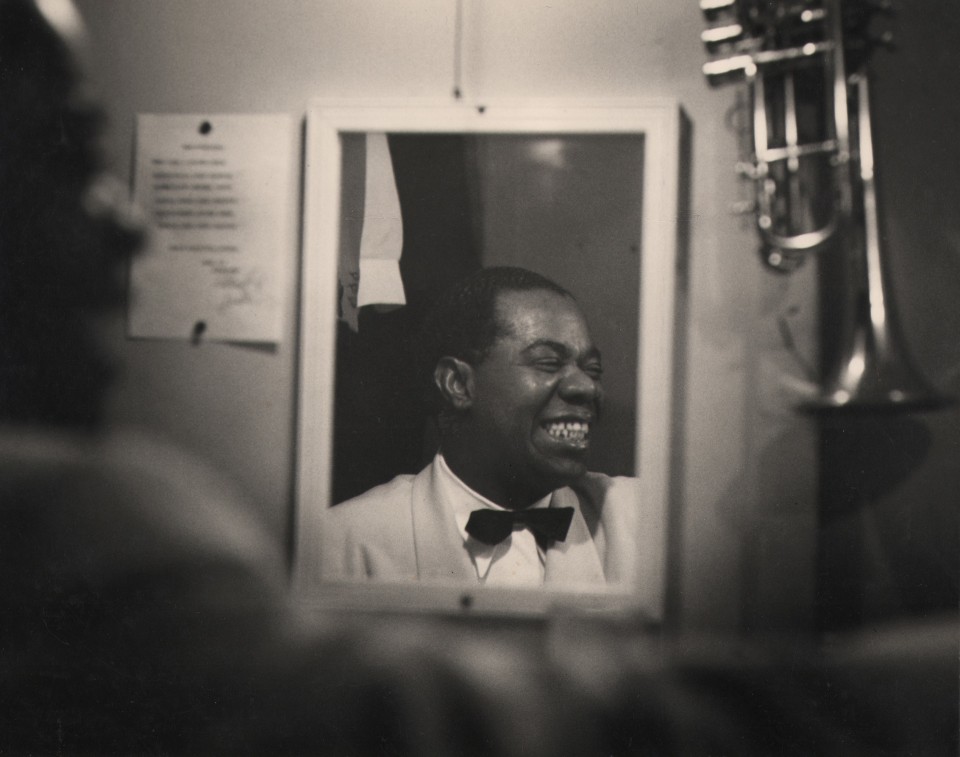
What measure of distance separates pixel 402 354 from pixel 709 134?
0.38 m

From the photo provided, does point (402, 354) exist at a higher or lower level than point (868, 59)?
lower

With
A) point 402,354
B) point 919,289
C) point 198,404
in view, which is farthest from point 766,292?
point 198,404

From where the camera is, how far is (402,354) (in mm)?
959

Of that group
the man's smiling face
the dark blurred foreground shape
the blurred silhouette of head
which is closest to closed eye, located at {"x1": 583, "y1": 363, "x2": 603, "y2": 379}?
the man's smiling face

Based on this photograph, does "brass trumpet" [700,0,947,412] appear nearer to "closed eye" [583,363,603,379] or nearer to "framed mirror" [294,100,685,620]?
"framed mirror" [294,100,685,620]

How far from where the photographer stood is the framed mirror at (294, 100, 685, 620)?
3.05ft

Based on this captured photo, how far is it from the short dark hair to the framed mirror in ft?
0.04

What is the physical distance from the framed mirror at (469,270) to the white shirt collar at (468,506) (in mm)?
17

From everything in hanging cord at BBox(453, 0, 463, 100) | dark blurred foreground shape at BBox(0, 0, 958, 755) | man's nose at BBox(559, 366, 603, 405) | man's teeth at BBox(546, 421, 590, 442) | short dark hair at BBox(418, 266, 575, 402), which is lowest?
dark blurred foreground shape at BBox(0, 0, 958, 755)

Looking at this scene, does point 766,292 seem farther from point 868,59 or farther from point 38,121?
point 38,121

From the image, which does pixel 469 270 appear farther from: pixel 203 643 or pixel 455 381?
pixel 203 643

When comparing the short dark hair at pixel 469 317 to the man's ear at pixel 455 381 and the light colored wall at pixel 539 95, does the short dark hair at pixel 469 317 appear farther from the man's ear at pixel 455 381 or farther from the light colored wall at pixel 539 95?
the light colored wall at pixel 539 95

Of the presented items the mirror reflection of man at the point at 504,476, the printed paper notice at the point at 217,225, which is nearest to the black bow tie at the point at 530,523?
the mirror reflection of man at the point at 504,476

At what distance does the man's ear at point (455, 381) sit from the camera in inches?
37.6
